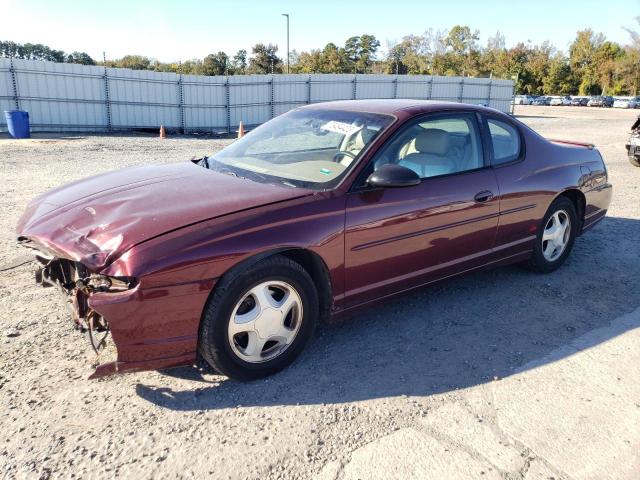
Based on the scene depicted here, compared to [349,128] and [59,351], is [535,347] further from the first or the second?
[59,351]

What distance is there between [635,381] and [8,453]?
3.44 meters

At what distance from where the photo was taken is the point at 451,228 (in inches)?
153

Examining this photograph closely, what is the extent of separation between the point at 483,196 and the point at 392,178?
3.61ft

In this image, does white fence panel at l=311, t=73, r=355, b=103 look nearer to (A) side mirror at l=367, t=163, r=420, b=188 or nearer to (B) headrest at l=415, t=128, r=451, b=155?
(B) headrest at l=415, t=128, r=451, b=155

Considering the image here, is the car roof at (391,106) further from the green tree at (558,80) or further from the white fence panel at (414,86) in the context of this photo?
the green tree at (558,80)

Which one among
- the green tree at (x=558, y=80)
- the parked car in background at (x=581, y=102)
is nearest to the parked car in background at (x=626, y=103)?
the parked car in background at (x=581, y=102)

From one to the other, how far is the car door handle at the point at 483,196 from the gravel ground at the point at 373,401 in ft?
2.80

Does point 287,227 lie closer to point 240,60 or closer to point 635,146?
point 635,146

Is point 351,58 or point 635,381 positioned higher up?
point 351,58

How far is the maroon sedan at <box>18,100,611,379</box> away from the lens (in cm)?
273

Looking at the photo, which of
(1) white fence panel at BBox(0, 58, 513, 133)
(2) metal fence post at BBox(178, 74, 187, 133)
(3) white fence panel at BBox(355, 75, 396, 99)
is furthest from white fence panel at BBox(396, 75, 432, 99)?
(2) metal fence post at BBox(178, 74, 187, 133)

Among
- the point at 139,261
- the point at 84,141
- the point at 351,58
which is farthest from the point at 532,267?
the point at 351,58

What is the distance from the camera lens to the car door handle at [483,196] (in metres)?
4.05

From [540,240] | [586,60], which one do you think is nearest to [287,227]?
[540,240]
